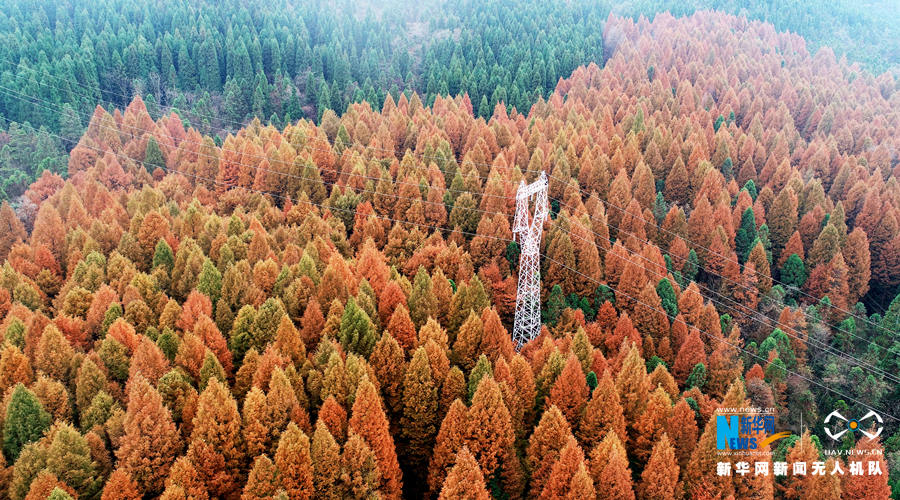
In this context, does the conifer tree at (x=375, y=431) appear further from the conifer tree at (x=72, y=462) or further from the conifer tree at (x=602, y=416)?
the conifer tree at (x=72, y=462)

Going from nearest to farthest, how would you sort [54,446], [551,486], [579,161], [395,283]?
[54,446] < [551,486] < [395,283] < [579,161]

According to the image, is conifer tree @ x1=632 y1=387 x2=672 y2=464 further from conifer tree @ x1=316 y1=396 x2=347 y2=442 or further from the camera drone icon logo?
conifer tree @ x1=316 y1=396 x2=347 y2=442

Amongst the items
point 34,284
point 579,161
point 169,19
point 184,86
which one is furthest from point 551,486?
point 169,19

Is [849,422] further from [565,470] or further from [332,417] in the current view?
[332,417]

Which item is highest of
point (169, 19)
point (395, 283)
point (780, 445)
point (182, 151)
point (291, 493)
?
point (169, 19)

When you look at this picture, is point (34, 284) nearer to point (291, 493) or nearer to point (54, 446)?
point (54, 446)
